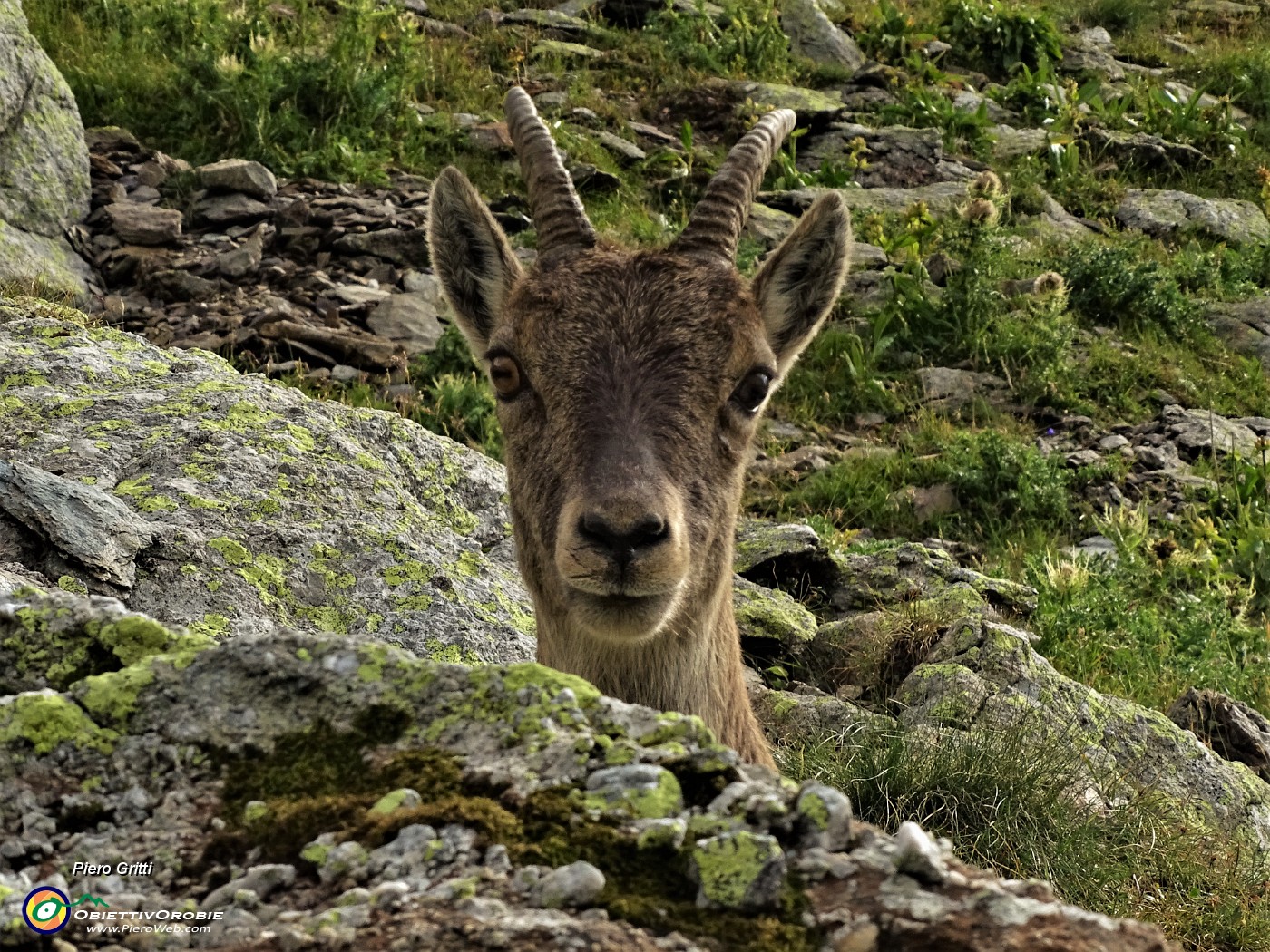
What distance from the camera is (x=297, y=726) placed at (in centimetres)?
231

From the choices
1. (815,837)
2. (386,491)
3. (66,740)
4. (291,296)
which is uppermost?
(815,837)

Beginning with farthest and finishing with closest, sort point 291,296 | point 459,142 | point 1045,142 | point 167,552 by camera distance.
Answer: point 1045,142 → point 459,142 → point 291,296 → point 167,552

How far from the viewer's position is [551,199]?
5.36 meters

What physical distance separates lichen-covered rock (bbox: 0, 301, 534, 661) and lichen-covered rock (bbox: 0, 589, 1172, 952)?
2.50m

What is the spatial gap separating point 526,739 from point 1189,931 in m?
3.19

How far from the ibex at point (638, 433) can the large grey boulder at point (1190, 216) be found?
11655 millimetres

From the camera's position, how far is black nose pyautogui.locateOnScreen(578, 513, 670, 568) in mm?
3922

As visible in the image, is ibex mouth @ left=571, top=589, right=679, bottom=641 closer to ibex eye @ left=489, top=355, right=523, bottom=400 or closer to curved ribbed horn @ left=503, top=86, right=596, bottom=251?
ibex eye @ left=489, top=355, right=523, bottom=400

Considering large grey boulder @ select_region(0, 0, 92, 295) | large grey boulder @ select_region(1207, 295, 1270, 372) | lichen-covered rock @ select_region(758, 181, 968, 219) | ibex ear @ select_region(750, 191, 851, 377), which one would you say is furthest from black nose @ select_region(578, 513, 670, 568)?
large grey boulder @ select_region(1207, 295, 1270, 372)

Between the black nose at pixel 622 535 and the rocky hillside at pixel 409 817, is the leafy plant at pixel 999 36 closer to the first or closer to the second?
the black nose at pixel 622 535

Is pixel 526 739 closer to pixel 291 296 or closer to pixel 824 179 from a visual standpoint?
pixel 291 296

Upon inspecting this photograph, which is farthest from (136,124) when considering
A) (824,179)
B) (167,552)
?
(167,552)

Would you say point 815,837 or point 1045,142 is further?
point 1045,142

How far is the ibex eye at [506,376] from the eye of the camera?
4941mm
